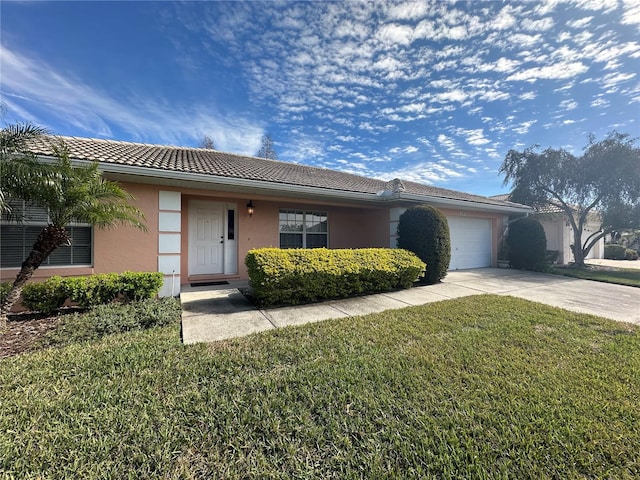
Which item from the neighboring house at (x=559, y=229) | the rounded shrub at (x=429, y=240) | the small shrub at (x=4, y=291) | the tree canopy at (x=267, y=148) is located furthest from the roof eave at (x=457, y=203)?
the tree canopy at (x=267, y=148)

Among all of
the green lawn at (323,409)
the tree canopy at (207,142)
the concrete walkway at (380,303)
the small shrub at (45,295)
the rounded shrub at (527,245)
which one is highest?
the tree canopy at (207,142)

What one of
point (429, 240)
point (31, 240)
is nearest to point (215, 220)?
point (31, 240)

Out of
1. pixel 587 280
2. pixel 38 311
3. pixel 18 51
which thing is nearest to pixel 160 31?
pixel 18 51

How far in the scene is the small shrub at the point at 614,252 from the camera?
19.3 meters

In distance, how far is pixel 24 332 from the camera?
13.6 ft

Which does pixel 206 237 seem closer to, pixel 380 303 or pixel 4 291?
pixel 4 291

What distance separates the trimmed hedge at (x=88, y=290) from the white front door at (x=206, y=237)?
8.32 ft

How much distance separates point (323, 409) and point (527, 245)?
1343 cm

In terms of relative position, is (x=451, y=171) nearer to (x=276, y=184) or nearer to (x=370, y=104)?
(x=370, y=104)

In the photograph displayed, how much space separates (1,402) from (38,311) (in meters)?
3.57

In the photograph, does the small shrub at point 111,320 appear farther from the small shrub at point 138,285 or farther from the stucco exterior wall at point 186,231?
the stucco exterior wall at point 186,231

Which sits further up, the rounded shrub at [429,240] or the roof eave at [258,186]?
the roof eave at [258,186]

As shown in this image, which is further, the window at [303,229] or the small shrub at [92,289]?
the window at [303,229]

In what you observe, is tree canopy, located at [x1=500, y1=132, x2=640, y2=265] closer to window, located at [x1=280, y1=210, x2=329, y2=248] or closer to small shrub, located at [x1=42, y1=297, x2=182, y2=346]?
window, located at [x1=280, y1=210, x2=329, y2=248]
